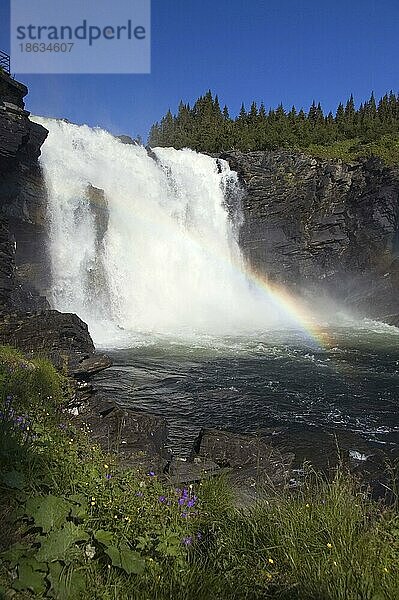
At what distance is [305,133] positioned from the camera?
5694 cm

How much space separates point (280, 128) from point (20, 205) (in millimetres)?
43821

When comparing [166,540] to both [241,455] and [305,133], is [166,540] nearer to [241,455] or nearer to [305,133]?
[241,455]

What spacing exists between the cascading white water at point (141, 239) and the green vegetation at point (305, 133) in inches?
565

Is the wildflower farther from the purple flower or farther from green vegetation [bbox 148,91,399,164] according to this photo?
green vegetation [bbox 148,91,399,164]

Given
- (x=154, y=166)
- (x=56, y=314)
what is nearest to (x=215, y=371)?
(x=56, y=314)

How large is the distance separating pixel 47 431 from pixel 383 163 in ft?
133

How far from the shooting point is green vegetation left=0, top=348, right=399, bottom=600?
306 cm

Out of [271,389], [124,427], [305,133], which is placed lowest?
[271,389]

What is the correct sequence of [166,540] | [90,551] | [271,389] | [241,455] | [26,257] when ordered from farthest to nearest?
[26,257] → [271,389] → [241,455] → [166,540] → [90,551]

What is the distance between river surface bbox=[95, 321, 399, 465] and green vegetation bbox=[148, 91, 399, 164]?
27.2 meters

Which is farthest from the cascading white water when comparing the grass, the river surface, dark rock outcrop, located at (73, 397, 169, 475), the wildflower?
the wildflower

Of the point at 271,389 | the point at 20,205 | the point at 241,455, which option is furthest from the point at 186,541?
the point at 20,205

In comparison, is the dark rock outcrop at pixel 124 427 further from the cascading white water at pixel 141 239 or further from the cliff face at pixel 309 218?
the cliff face at pixel 309 218

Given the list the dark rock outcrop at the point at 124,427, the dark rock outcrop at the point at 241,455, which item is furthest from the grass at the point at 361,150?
the dark rock outcrop at the point at 124,427
